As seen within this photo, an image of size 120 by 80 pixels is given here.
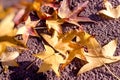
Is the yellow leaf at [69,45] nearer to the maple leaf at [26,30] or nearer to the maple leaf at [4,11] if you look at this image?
the maple leaf at [26,30]

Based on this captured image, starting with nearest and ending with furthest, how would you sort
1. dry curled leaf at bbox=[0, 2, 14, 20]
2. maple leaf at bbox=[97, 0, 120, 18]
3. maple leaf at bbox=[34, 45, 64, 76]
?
dry curled leaf at bbox=[0, 2, 14, 20] < maple leaf at bbox=[34, 45, 64, 76] < maple leaf at bbox=[97, 0, 120, 18]

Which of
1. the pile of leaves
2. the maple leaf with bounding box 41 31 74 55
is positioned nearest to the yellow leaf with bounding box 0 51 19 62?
the pile of leaves

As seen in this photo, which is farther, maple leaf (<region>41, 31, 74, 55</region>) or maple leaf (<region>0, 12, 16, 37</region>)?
maple leaf (<region>41, 31, 74, 55</region>)

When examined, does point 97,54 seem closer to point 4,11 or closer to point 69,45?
point 69,45

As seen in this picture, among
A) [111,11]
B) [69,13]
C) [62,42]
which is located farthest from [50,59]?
[111,11]

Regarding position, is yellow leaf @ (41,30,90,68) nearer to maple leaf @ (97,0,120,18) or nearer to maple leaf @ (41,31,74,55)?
maple leaf @ (41,31,74,55)

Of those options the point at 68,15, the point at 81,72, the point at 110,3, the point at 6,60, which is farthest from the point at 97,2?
the point at 6,60

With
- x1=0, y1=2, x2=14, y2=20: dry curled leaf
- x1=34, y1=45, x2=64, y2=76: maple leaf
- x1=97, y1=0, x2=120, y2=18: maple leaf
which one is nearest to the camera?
x1=0, y1=2, x2=14, y2=20: dry curled leaf

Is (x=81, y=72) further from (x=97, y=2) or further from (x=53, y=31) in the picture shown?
(x=97, y=2)
